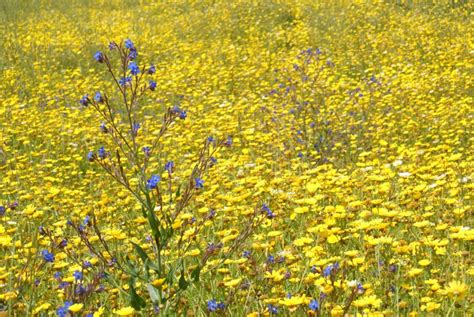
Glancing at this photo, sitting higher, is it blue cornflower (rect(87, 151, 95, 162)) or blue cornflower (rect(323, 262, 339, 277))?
blue cornflower (rect(87, 151, 95, 162))

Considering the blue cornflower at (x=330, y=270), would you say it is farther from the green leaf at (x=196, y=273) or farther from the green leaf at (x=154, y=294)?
the green leaf at (x=154, y=294)

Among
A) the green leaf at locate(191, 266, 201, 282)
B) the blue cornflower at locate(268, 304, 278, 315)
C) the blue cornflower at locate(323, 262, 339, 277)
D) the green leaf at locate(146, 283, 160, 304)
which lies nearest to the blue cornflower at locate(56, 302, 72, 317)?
the green leaf at locate(146, 283, 160, 304)

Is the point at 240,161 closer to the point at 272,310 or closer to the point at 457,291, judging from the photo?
the point at 272,310

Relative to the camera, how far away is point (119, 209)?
Answer: 3.87m

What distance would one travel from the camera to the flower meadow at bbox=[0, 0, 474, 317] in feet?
7.05

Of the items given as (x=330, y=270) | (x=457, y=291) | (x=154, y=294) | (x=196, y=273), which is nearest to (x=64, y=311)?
(x=154, y=294)

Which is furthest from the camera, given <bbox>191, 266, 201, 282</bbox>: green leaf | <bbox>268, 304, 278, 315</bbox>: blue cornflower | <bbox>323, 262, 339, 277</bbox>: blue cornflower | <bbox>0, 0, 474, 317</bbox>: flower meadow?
<bbox>0, 0, 474, 317</bbox>: flower meadow

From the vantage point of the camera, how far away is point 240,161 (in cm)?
445

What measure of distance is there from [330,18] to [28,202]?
23.0 ft

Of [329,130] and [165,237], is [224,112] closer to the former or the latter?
[329,130]

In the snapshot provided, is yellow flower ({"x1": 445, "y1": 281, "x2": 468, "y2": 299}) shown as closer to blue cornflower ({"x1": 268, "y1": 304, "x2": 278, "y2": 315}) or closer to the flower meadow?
the flower meadow

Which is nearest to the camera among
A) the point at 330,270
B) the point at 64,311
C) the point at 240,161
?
the point at 64,311

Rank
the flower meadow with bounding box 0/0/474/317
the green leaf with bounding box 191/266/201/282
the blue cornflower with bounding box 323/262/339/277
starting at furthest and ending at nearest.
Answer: the flower meadow with bounding box 0/0/474/317, the green leaf with bounding box 191/266/201/282, the blue cornflower with bounding box 323/262/339/277

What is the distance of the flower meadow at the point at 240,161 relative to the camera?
84.6 inches
